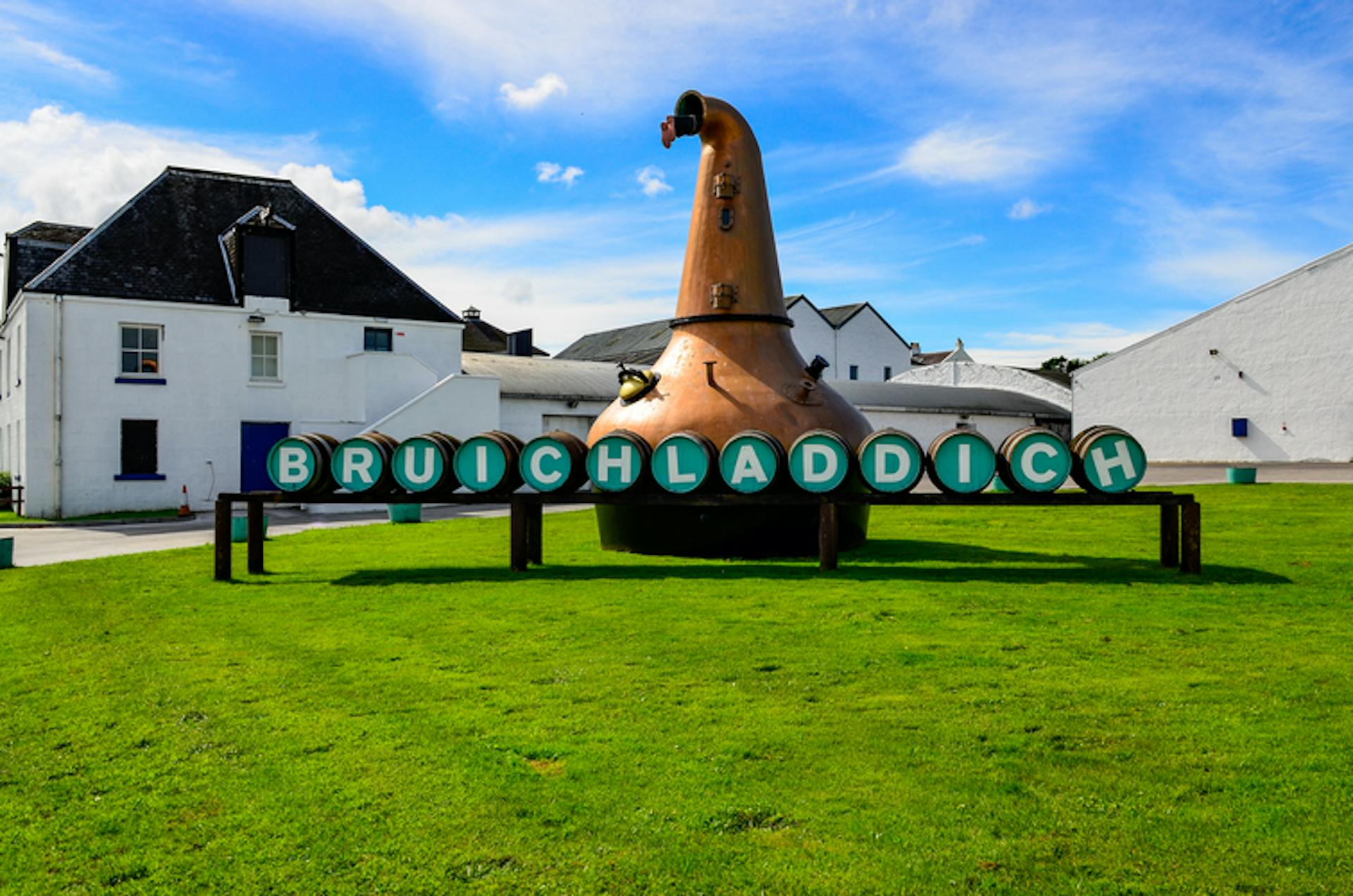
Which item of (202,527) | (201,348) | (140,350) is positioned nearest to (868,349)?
(201,348)

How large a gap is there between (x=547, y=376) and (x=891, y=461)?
2641 centimetres

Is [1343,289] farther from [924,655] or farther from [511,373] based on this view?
[924,655]

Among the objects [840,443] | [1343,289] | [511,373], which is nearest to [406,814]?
[840,443]

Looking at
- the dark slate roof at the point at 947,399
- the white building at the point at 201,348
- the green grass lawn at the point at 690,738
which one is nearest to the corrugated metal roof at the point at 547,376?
the white building at the point at 201,348

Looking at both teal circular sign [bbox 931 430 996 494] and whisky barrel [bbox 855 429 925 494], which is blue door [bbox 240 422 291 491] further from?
teal circular sign [bbox 931 430 996 494]

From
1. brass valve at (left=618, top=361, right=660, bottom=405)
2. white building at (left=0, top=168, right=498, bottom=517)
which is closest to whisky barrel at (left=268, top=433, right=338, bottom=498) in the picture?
brass valve at (left=618, top=361, right=660, bottom=405)

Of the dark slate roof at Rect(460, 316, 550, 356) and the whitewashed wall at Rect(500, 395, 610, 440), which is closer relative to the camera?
the whitewashed wall at Rect(500, 395, 610, 440)

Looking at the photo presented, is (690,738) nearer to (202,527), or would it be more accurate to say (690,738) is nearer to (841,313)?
(202,527)

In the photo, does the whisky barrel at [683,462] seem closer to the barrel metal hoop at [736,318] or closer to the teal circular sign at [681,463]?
the teal circular sign at [681,463]

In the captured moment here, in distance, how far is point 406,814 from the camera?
5.02 m

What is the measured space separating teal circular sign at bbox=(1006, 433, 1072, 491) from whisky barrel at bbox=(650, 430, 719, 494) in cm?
397

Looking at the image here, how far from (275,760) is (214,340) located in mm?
27307

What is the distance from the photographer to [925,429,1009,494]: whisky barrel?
13.0 metres

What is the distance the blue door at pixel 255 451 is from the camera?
30.3m
